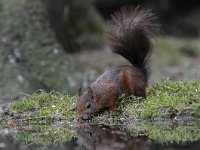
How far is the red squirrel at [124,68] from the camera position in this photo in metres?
7.45

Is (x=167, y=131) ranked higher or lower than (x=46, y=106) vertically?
lower

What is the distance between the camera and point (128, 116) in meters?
7.34

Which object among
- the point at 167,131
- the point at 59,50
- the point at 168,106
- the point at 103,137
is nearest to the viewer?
the point at 103,137

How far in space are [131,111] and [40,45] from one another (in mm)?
6251

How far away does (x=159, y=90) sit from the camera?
7.92 metres

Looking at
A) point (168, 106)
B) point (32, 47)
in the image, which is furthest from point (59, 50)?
point (168, 106)

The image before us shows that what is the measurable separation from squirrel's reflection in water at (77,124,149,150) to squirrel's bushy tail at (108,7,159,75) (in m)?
1.51

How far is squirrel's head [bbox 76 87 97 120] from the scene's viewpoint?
7.34 metres

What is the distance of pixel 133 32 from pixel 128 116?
1.33 m

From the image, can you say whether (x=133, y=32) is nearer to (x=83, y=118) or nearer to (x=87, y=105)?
(x=87, y=105)

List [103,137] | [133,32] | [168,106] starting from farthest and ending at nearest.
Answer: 1. [133,32]
2. [168,106]
3. [103,137]

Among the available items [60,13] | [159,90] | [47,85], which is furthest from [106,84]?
[60,13]

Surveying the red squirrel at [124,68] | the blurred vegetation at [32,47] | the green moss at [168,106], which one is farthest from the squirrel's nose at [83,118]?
the blurred vegetation at [32,47]

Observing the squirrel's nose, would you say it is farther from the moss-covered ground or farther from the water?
the water
